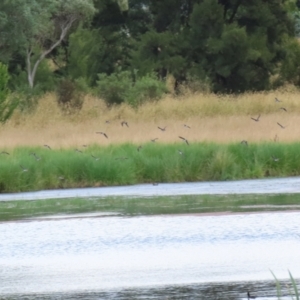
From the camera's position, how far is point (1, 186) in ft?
66.6

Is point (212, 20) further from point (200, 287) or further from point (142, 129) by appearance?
point (200, 287)

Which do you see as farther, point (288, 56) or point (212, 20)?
point (288, 56)

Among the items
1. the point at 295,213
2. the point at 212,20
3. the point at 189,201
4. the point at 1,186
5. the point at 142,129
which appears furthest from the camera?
the point at 212,20

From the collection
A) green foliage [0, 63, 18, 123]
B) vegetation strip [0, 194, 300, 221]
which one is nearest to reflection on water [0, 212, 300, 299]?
vegetation strip [0, 194, 300, 221]

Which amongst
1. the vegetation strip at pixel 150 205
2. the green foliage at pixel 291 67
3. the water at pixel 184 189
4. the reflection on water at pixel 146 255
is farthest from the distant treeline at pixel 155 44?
the reflection on water at pixel 146 255

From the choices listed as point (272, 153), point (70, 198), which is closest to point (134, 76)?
point (272, 153)

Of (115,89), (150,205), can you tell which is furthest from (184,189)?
(115,89)

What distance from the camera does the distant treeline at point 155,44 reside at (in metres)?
41.1

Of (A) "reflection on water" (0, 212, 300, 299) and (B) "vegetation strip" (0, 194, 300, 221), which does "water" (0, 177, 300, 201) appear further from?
(A) "reflection on water" (0, 212, 300, 299)

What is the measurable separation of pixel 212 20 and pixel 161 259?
103 ft

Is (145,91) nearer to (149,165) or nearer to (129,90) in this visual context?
(129,90)

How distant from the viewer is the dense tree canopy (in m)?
41.9

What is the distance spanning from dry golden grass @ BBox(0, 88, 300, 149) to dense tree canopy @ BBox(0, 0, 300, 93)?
19.2ft

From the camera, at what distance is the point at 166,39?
4331 cm
